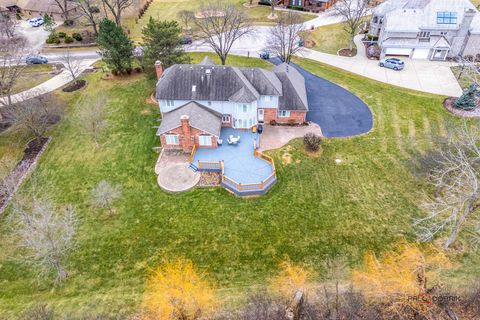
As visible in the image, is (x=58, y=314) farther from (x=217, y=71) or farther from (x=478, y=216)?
(x=478, y=216)

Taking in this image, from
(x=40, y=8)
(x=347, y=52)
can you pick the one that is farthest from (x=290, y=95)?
(x=40, y=8)

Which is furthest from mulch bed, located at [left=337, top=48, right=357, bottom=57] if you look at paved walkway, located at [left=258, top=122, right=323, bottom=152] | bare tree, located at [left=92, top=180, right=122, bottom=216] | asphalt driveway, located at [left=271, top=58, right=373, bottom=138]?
bare tree, located at [left=92, top=180, right=122, bottom=216]

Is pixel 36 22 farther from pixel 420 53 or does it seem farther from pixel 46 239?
pixel 420 53

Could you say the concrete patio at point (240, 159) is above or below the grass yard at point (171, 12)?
below

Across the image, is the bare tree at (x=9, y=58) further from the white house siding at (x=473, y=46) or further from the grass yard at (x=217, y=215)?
the white house siding at (x=473, y=46)

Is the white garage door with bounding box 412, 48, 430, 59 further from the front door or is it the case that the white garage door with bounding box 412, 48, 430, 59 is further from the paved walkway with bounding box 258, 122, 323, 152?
the front door

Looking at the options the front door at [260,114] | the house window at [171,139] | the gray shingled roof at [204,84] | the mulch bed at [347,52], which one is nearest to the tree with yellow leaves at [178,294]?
the house window at [171,139]
